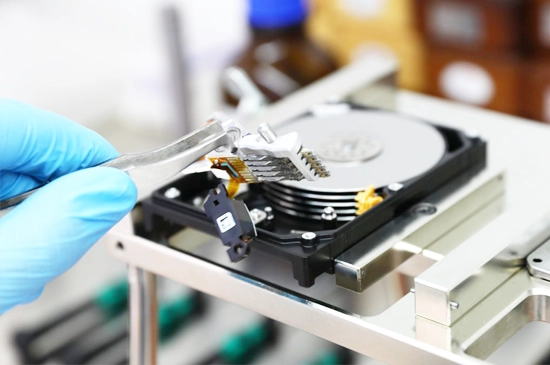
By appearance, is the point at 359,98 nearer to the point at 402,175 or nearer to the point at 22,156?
the point at 402,175

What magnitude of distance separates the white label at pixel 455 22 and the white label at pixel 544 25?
0.10m

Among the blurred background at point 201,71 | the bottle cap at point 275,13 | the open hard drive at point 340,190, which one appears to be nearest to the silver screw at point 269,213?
the open hard drive at point 340,190

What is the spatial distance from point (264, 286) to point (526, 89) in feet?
2.87

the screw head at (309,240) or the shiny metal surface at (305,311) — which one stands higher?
the screw head at (309,240)

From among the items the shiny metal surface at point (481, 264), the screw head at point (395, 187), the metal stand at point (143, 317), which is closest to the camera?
the shiny metal surface at point (481, 264)

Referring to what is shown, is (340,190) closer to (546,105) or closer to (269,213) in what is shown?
(269,213)

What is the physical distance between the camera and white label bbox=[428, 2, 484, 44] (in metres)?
1.39

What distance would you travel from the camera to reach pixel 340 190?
2.19 feet

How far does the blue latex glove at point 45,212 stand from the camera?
0.58 meters

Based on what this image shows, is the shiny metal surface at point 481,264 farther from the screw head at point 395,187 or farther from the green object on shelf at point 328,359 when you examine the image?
the green object on shelf at point 328,359

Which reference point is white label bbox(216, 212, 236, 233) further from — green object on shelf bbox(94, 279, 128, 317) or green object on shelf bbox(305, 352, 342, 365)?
green object on shelf bbox(94, 279, 128, 317)

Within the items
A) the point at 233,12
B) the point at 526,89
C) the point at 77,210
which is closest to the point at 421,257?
the point at 77,210

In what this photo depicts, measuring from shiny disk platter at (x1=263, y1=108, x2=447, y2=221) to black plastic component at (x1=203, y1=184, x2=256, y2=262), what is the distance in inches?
2.6

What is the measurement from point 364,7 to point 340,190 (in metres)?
0.96
